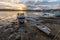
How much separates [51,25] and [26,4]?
115 centimetres

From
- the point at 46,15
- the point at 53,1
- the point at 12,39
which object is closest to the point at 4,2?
the point at 46,15

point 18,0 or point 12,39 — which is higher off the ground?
point 18,0

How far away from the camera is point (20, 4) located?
11.8 ft

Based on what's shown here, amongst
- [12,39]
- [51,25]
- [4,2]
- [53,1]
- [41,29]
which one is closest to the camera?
[12,39]

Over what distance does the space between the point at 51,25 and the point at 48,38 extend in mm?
614

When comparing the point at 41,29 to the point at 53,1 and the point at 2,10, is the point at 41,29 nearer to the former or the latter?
the point at 2,10

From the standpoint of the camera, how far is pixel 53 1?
3836 mm

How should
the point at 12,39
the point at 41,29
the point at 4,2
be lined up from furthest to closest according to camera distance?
the point at 4,2 → the point at 41,29 → the point at 12,39

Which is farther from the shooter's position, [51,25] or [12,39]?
[51,25]

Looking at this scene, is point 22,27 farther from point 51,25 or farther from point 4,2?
point 4,2

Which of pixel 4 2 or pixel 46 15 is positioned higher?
pixel 4 2

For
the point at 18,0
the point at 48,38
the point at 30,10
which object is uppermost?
the point at 18,0

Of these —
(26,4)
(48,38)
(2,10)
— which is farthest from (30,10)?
(48,38)

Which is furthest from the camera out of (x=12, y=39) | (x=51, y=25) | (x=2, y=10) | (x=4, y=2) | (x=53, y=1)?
(x=53, y=1)
